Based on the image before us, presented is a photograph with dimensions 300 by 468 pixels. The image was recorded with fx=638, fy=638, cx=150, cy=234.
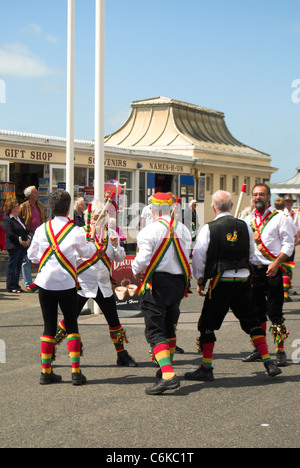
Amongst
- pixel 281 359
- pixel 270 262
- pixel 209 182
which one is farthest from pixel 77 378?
pixel 209 182

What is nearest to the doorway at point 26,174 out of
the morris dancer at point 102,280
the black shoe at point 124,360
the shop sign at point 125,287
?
the shop sign at point 125,287

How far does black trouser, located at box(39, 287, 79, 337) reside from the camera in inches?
241

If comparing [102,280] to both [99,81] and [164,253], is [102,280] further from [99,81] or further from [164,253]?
[99,81]

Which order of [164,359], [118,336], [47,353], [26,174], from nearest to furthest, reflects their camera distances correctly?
[164,359] → [47,353] → [118,336] → [26,174]

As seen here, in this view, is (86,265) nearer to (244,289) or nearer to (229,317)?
(244,289)

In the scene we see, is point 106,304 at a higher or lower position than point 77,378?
higher

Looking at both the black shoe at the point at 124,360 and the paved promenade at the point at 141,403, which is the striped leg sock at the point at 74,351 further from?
the black shoe at the point at 124,360

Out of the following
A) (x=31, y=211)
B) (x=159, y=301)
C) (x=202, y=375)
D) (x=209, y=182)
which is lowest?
(x=202, y=375)

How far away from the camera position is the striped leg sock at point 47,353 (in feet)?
20.1

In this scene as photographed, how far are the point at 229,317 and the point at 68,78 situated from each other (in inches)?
201

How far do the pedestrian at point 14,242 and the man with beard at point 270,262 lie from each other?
6350mm

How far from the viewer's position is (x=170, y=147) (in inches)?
1266

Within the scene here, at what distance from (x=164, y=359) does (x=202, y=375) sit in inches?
23.8

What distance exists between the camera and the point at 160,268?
6051 millimetres
